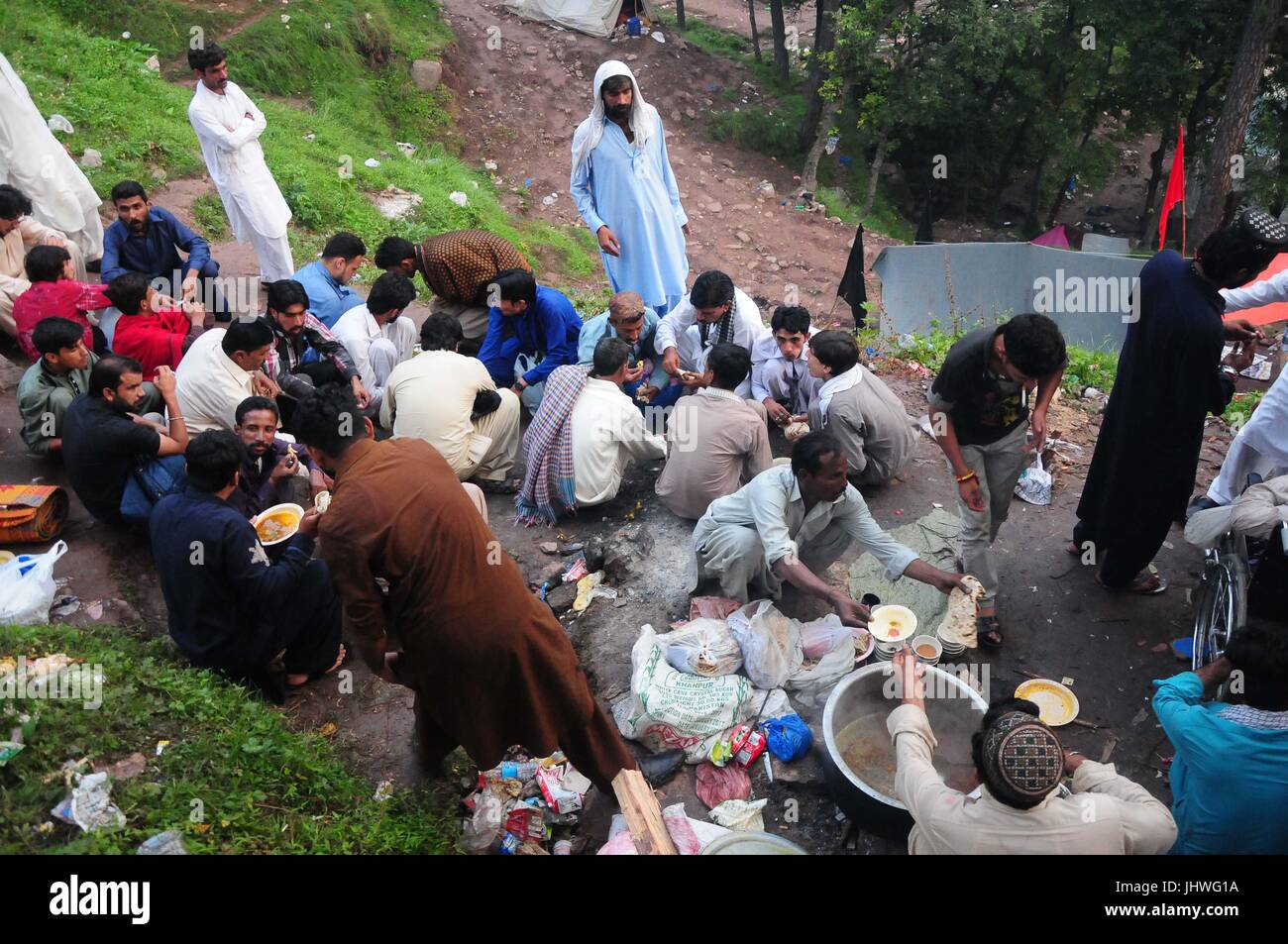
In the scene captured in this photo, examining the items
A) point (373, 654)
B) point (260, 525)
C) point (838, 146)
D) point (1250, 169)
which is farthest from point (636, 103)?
point (1250, 169)

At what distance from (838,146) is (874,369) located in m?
13.1

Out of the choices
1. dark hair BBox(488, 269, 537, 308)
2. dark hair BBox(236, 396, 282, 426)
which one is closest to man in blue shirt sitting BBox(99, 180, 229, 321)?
dark hair BBox(236, 396, 282, 426)

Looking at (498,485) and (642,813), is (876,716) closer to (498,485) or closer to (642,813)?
(642,813)

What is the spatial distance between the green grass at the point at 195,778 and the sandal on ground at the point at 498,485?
7.36 feet

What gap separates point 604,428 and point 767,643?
1.77 metres

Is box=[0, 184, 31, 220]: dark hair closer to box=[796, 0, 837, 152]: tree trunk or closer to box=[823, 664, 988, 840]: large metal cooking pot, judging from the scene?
box=[823, 664, 988, 840]: large metal cooking pot

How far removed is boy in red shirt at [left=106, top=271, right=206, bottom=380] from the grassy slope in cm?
372

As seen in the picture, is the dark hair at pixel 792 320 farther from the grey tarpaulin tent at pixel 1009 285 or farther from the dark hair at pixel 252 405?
the grey tarpaulin tent at pixel 1009 285

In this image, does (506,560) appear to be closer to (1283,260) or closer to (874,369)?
(874,369)

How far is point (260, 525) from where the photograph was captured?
15.6 ft

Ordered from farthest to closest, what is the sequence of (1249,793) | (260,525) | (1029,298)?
1. (1029,298)
2. (260,525)
3. (1249,793)

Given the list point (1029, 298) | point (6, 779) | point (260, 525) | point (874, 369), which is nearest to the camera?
point (6, 779)

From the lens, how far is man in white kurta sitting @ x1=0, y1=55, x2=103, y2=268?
6746mm

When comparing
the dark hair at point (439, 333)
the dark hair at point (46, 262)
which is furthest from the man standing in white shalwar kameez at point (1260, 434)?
the dark hair at point (46, 262)
